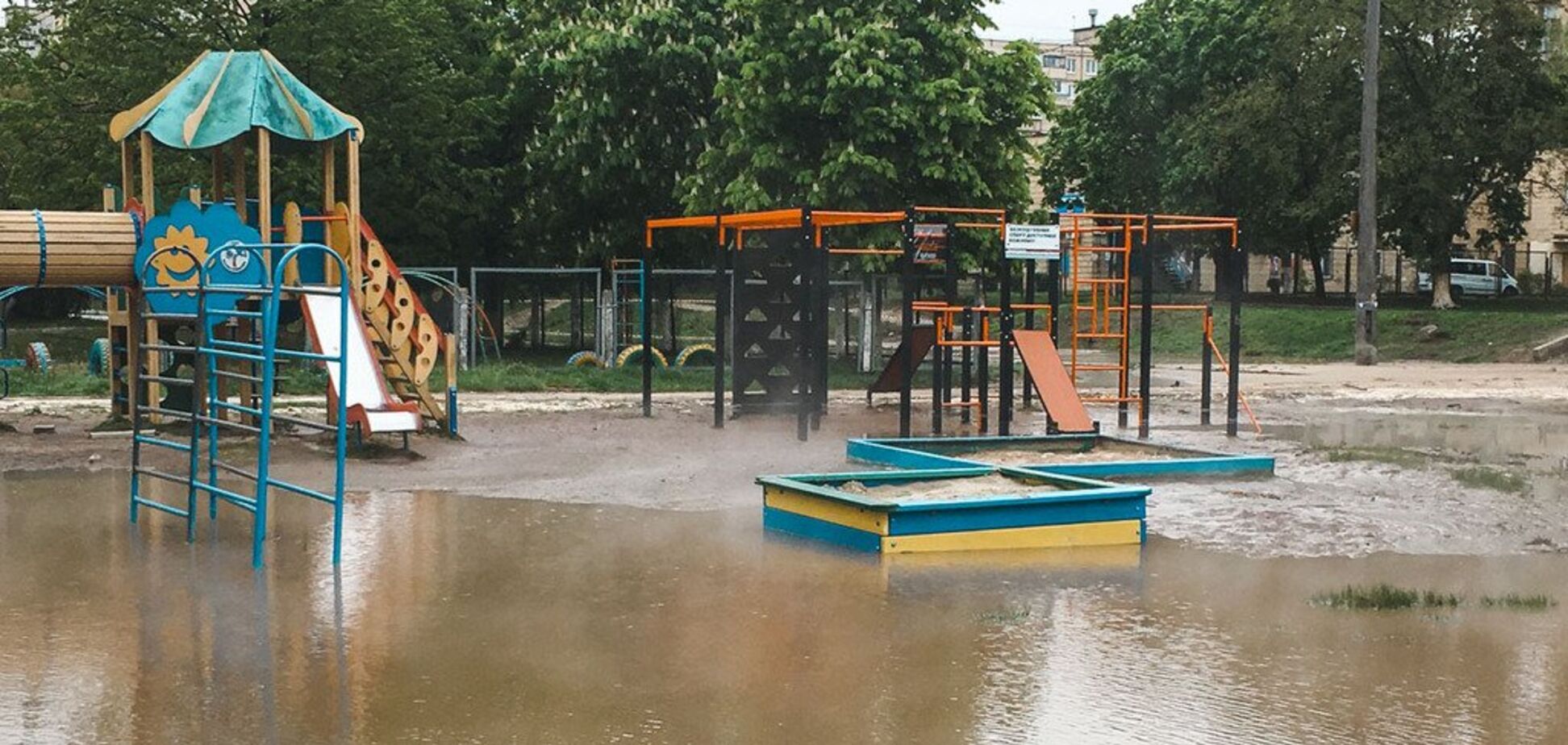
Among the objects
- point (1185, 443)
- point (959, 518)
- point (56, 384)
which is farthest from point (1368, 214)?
point (959, 518)

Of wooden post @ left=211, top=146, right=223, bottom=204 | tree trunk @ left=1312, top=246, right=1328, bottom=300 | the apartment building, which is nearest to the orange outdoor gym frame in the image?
wooden post @ left=211, top=146, right=223, bottom=204

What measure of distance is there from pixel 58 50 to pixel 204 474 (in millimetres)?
21618

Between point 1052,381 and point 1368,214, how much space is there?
694 inches

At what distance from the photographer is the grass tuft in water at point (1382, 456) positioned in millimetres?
16156

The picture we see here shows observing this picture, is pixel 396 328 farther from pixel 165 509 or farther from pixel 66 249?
pixel 165 509

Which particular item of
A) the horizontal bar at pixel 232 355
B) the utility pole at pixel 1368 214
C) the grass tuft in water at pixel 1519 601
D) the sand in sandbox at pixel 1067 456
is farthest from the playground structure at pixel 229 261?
the utility pole at pixel 1368 214

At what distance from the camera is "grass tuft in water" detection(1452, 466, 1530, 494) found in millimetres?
14352

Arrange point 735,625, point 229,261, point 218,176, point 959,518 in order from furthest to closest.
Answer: point 218,176 → point 229,261 → point 959,518 → point 735,625

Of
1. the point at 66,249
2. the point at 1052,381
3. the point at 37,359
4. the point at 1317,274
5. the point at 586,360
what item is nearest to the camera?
the point at 66,249

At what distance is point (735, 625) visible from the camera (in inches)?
342

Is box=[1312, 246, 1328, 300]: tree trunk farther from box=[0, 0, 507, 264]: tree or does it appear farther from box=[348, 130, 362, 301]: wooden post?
box=[348, 130, 362, 301]: wooden post

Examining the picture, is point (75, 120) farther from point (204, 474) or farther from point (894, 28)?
point (204, 474)

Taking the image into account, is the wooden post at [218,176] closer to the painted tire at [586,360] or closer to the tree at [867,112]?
the tree at [867,112]

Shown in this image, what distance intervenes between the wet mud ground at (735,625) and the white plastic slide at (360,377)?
1453 mm
